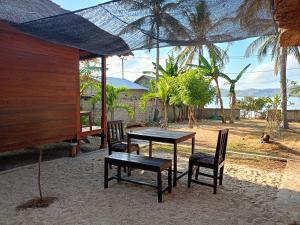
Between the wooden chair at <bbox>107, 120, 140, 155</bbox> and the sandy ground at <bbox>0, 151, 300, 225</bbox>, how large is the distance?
50cm

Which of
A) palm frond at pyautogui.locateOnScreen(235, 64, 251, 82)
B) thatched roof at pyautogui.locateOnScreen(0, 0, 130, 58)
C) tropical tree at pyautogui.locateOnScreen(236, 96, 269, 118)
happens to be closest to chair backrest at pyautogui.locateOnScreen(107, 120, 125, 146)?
thatched roof at pyautogui.locateOnScreen(0, 0, 130, 58)

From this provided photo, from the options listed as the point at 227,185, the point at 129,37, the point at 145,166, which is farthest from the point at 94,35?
the point at 227,185

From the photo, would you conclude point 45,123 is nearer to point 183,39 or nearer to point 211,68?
point 183,39

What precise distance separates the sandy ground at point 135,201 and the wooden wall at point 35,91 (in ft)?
2.97

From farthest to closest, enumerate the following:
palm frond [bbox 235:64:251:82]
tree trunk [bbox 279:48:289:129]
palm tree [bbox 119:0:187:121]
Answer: palm frond [bbox 235:64:251:82], tree trunk [bbox 279:48:289:129], palm tree [bbox 119:0:187:121]

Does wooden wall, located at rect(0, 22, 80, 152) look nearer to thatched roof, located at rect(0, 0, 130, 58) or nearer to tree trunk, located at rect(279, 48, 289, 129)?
thatched roof, located at rect(0, 0, 130, 58)

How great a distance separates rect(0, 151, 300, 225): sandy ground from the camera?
3.25m

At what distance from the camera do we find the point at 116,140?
573 centimetres

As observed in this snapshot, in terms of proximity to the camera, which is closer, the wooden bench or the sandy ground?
the sandy ground

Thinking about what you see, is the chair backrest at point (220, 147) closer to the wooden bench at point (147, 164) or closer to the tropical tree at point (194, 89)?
the wooden bench at point (147, 164)

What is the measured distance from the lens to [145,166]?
12.7 ft

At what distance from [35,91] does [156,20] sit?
11.1ft

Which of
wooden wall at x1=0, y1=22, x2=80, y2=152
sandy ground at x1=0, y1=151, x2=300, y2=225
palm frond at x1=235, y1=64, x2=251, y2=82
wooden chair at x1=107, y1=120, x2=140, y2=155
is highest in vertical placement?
palm frond at x1=235, y1=64, x2=251, y2=82

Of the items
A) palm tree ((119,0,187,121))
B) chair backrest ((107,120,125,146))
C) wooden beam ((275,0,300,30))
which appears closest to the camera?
wooden beam ((275,0,300,30))
